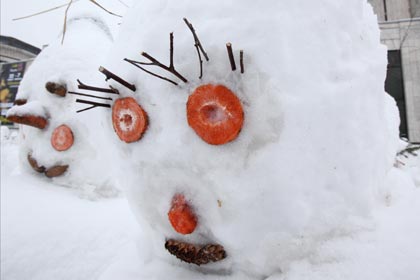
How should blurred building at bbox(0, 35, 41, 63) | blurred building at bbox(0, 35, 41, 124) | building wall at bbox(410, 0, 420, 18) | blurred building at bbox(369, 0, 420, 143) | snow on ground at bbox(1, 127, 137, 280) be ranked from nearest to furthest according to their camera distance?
snow on ground at bbox(1, 127, 137, 280) < building wall at bbox(410, 0, 420, 18) < blurred building at bbox(369, 0, 420, 143) < blurred building at bbox(0, 35, 41, 124) < blurred building at bbox(0, 35, 41, 63)

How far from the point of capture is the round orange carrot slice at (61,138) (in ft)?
7.63

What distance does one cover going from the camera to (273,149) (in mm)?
920

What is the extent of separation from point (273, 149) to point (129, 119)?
538 mm

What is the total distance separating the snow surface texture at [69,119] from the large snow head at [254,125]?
1.53 m

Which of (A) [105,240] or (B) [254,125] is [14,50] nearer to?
(A) [105,240]

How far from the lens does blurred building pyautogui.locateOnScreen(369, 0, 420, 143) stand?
563 centimetres

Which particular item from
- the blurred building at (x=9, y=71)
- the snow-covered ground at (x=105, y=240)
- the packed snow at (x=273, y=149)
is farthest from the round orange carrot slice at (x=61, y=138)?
the blurred building at (x=9, y=71)

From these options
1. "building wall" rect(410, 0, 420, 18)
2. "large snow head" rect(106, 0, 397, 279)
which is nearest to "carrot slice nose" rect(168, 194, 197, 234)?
"large snow head" rect(106, 0, 397, 279)

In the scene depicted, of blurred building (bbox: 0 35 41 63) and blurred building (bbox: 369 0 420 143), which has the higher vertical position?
blurred building (bbox: 0 35 41 63)

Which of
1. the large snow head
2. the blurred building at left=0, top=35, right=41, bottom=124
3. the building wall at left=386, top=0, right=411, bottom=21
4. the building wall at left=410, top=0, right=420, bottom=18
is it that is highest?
the blurred building at left=0, top=35, right=41, bottom=124

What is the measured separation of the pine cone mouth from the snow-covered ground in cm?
17

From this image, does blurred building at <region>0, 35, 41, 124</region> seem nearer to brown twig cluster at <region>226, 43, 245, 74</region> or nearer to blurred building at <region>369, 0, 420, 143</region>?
blurred building at <region>369, 0, 420, 143</region>

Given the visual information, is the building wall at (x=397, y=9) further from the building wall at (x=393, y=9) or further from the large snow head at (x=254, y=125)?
the large snow head at (x=254, y=125)

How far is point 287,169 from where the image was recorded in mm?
915
